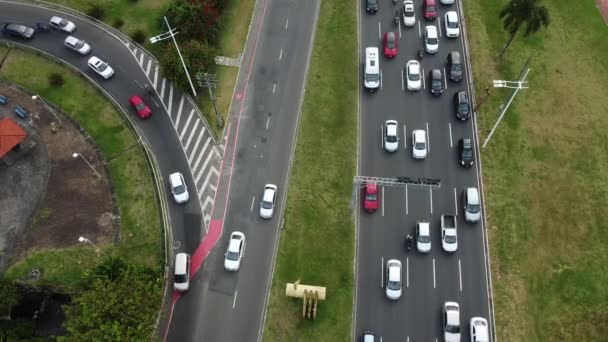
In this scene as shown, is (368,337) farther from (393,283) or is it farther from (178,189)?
(178,189)

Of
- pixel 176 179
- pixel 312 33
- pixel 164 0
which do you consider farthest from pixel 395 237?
pixel 164 0

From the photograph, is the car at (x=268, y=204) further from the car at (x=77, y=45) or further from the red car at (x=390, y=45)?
the car at (x=77, y=45)

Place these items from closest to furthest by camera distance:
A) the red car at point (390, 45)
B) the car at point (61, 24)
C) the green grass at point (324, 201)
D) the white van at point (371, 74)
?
the green grass at point (324, 201)
the white van at point (371, 74)
the red car at point (390, 45)
the car at point (61, 24)

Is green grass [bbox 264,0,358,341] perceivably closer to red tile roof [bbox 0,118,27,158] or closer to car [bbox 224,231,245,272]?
car [bbox 224,231,245,272]

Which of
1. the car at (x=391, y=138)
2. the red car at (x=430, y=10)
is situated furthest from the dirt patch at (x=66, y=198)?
the red car at (x=430, y=10)

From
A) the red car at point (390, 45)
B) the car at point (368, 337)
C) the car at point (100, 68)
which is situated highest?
the red car at point (390, 45)

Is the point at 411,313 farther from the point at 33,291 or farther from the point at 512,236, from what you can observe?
the point at 33,291
